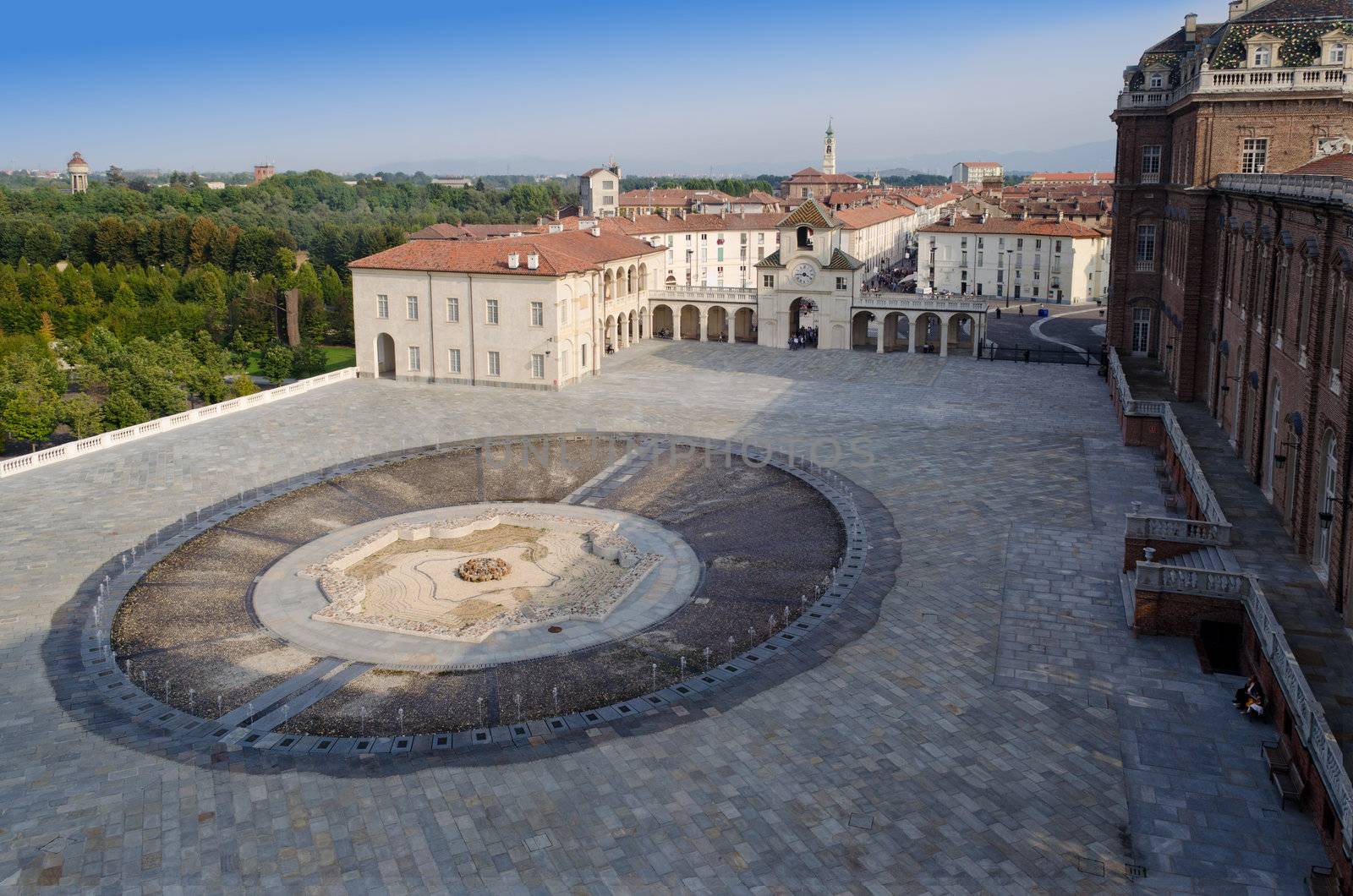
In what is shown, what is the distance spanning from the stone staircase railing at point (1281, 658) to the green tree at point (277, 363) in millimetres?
59562

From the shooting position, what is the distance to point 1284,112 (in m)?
44.0

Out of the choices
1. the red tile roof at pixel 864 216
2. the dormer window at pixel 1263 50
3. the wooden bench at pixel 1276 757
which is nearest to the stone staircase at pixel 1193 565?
the wooden bench at pixel 1276 757

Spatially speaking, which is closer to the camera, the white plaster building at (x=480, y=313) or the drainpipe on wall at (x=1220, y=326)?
the drainpipe on wall at (x=1220, y=326)

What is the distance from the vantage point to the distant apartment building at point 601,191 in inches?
4870

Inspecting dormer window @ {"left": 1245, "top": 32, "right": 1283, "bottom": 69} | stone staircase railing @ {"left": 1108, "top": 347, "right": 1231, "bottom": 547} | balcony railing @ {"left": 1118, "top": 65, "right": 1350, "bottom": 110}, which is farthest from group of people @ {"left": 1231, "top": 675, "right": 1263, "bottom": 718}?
dormer window @ {"left": 1245, "top": 32, "right": 1283, "bottom": 69}

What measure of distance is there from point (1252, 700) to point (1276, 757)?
2060 millimetres

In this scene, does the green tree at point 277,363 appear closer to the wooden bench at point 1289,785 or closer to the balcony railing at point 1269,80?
the balcony railing at point 1269,80

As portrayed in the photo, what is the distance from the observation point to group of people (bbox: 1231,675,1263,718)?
2094cm

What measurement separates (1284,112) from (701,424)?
27.8 metres

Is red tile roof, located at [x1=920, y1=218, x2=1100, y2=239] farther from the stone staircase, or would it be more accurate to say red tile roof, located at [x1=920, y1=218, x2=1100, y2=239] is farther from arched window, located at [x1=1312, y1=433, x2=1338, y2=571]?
the stone staircase

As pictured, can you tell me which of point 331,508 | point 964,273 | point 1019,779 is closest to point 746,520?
point 331,508

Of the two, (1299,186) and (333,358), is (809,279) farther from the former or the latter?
(1299,186)

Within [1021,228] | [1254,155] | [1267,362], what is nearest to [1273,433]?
[1267,362]

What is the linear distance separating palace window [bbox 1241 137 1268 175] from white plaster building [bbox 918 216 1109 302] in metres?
48.4
